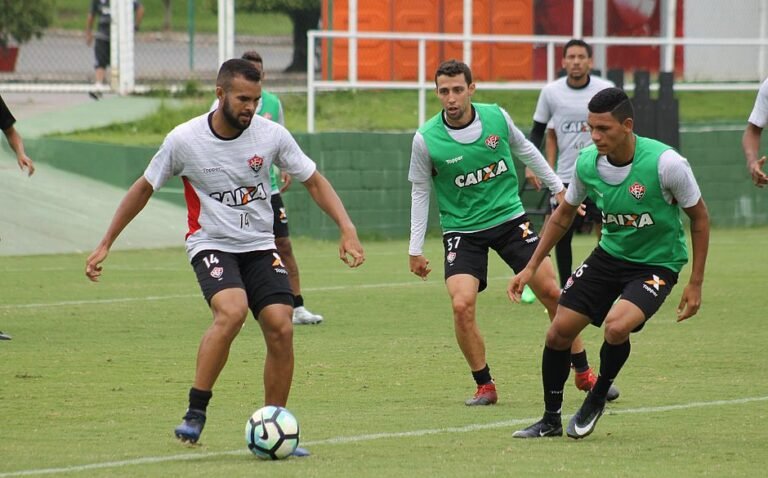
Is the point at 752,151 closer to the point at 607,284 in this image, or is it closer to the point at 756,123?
the point at 756,123

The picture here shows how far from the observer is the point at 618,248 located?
329 inches

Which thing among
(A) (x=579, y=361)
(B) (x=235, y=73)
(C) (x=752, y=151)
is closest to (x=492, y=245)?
(A) (x=579, y=361)

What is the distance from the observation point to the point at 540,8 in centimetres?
2747

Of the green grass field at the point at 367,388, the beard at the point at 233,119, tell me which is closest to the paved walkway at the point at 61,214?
the green grass field at the point at 367,388

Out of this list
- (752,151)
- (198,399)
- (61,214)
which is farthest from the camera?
(61,214)

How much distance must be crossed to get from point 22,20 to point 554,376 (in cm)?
2168

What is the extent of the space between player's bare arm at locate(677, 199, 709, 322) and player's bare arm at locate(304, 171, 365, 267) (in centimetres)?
172

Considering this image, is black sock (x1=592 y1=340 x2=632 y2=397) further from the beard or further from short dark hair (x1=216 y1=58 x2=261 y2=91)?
short dark hair (x1=216 y1=58 x2=261 y2=91)

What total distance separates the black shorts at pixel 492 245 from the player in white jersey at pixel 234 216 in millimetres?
1826

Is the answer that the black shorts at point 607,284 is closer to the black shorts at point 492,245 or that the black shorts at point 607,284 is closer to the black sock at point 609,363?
the black sock at point 609,363

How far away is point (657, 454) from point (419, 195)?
2.90 m

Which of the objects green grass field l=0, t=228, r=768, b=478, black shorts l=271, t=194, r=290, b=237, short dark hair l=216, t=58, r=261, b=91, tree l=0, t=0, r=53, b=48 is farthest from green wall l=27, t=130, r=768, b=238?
short dark hair l=216, t=58, r=261, b=91

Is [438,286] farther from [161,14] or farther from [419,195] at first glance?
[161,14]

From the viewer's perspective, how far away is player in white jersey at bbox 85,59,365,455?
7.96 meters
